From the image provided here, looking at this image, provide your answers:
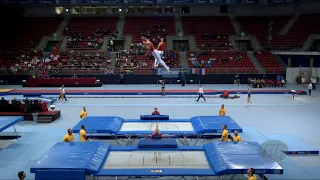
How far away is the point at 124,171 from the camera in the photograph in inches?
378

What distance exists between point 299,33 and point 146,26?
2033 cm

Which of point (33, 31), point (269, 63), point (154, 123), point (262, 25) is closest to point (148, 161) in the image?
point (154, 123)

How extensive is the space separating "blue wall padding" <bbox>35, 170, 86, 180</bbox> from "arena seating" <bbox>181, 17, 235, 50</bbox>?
1287 inches

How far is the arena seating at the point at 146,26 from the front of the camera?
42.6 metres

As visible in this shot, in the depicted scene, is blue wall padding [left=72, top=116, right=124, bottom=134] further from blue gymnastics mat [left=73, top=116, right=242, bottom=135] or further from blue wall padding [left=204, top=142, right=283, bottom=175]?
blue wall padding [left=204, top=142, right=283, bottom=175]

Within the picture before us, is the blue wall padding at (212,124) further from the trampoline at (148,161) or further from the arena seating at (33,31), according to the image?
the arena seating at (33,31)

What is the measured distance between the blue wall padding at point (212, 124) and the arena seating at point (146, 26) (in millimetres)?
27074

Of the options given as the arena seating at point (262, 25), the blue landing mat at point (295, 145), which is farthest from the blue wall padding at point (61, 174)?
the arena seating at point (262, 25)

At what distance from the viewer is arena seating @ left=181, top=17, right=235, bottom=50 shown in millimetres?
40656

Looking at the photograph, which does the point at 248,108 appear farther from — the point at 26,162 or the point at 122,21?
the point at 122,21

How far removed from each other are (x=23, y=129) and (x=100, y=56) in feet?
70.3

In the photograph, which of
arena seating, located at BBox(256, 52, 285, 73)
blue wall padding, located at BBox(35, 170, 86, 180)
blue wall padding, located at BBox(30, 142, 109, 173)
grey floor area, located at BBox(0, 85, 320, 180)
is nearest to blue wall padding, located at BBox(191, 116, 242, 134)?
grey floor area, located at BBox(0, 85, 320, 180)

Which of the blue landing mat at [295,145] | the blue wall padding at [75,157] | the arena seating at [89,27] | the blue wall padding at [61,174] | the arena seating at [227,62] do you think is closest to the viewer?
the blue wall padding at [61,174]


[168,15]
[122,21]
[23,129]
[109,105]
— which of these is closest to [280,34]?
[168,15]
